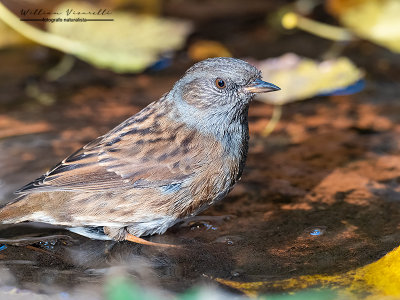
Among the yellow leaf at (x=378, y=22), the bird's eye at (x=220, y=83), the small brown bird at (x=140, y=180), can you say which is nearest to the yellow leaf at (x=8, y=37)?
the small brown bird at (x=140, y=180)

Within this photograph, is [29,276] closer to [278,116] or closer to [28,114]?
[28,114]

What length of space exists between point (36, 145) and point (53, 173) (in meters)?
1.05

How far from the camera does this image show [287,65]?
18.4 feet

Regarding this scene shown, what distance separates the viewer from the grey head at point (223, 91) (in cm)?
414

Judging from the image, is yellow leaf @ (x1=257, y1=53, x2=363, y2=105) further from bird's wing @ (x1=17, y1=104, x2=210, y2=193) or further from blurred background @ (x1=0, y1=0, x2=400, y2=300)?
bird's wing @ (x1=17, y1=104, x2=210, y2=193)

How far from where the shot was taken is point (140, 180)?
3.95 meters

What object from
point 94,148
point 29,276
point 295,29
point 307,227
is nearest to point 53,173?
point 94,148

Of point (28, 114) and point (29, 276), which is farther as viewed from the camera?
A: point (28, 114)

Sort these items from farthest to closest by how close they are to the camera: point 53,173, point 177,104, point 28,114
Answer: point 28,114, point 177,104, point 53,173

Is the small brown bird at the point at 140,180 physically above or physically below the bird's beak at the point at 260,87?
below

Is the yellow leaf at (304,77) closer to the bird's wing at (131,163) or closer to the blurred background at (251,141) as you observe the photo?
the blurred background at (251,141)

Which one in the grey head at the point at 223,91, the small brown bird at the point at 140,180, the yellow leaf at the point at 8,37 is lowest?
the small brown bird at the point at 140,180

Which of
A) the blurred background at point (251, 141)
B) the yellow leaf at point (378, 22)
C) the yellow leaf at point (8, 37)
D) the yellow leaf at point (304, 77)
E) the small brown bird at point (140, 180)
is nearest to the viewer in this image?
the blurred background at point (251, 141)

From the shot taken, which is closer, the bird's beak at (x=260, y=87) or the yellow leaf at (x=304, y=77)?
the bird's beak at (x=260, y=87)
